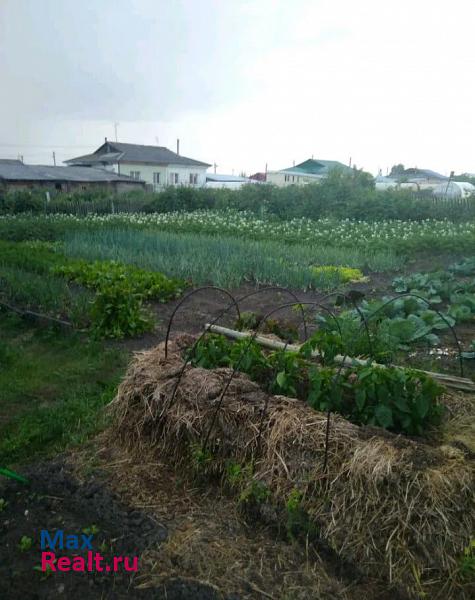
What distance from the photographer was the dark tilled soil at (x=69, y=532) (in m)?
2.37

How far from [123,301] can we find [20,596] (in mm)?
4103

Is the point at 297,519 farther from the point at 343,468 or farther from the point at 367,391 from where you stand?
the point at 367,391

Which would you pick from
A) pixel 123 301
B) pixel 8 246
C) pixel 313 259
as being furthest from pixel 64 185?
pixel 123 301

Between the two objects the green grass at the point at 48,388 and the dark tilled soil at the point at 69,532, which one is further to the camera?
the green grass at the point at 48,388

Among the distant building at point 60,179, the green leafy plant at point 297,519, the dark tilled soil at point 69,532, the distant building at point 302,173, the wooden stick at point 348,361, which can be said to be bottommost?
the dark tilled soil at point 69,532

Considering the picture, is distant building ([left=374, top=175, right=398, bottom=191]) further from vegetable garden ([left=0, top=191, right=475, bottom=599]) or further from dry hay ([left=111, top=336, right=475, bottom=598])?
dry hay ([left=111, top=336, right=475, bottom=598])

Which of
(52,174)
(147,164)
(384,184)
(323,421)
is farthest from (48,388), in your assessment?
(147,164)

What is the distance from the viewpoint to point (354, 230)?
15164 mm

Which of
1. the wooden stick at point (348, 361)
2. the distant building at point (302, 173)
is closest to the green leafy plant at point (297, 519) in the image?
the wooden stick at point (348, 361)

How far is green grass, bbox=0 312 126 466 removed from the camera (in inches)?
152

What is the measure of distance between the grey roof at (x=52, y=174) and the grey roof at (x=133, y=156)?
5.02 metres

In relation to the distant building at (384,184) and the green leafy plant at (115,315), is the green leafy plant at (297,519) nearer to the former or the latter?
the green leafy plant at (115,315)

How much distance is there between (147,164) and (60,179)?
36.9 ft

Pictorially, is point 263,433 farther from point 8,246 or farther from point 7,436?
point 8,246
